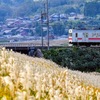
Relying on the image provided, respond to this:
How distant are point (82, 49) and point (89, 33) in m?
14.5

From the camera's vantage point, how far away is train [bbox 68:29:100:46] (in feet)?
302

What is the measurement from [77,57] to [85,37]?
16.1 m

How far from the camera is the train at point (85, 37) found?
92000 mm

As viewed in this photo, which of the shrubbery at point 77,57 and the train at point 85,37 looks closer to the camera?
the shrubbery at point 77,57

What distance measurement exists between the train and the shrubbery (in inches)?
430

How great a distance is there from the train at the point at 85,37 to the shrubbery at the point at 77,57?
10918 mm

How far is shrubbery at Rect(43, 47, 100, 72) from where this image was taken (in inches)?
2921

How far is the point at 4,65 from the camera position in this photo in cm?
1226

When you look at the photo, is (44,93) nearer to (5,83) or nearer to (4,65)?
(5,83)

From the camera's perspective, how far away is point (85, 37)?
92.8 m

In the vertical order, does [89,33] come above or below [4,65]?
below

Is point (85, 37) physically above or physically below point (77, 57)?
above

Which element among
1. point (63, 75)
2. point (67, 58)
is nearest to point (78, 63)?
point (67, 58)

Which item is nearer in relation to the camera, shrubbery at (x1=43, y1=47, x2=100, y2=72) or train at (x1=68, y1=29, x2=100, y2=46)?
shrubbery at (x1=43, y1=47, x2=100, y2=72)
